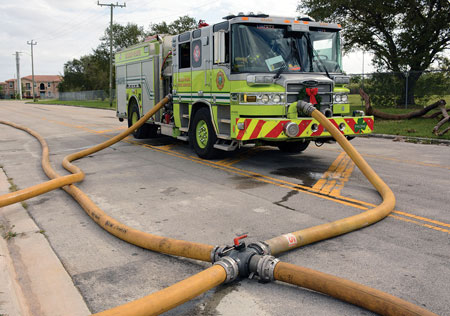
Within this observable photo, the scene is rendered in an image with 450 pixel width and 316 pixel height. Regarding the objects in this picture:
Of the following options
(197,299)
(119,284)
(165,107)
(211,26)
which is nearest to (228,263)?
(197,299)

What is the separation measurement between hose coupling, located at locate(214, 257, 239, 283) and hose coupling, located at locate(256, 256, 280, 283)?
0.65 feet

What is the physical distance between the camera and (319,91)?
29.0 ft

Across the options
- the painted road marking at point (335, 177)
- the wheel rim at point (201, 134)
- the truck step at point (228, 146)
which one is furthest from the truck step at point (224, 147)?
the painted road marking at point (335, 177)

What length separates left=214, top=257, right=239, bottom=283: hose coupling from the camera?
3.65 m

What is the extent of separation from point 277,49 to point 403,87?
59.0 ft

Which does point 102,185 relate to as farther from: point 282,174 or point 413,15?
point 413,15

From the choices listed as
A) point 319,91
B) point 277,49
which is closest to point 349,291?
point 319,91

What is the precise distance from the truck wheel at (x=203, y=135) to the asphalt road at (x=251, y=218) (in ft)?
0.84

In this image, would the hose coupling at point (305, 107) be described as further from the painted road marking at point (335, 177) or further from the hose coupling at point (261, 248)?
the hose coupling at point (261, 248)

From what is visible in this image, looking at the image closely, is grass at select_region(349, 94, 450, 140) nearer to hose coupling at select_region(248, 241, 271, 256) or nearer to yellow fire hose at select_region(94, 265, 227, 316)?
hose coupling at select_region(248, 241, 271, 256)

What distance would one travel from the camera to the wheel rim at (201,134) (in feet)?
32.8

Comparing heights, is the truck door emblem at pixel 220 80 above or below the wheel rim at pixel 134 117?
above

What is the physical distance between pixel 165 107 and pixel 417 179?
672 centimetres

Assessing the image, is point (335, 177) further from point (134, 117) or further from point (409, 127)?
point (409, 127)
